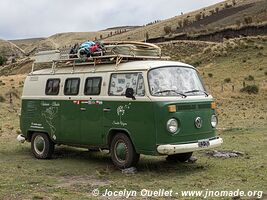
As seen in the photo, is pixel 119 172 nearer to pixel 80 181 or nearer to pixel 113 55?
pixel 80 181

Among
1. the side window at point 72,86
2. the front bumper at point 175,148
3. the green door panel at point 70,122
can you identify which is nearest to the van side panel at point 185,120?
the front bumper at point 175,148

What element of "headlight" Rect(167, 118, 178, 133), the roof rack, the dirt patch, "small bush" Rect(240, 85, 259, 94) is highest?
the roof rack

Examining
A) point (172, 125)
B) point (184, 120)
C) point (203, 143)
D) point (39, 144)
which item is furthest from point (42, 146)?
point (203, 143)

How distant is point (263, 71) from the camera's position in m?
38.2

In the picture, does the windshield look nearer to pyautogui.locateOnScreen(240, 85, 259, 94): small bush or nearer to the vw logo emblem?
the vw logo emblem

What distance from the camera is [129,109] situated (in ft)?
34.1

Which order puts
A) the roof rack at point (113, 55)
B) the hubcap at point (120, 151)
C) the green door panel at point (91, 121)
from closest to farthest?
the hubcap at point (120, 151)
the green door panel at point (91, 121)
the roof rack at point (113, 55)

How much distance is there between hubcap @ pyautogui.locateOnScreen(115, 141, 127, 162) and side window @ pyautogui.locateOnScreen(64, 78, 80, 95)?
6.24ft

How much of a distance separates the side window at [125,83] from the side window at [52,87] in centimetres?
207

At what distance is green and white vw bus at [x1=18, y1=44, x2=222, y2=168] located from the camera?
9969 millimetres

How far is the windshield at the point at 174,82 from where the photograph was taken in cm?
1018

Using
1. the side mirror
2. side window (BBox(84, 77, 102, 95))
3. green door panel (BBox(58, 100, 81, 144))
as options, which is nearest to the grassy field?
green door panel (BBox(58, 100, 81, 144))

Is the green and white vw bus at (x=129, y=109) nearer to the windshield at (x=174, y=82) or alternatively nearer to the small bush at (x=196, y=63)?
the windshield at (x=174, y=82)

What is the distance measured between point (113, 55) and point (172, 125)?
2.36 m
